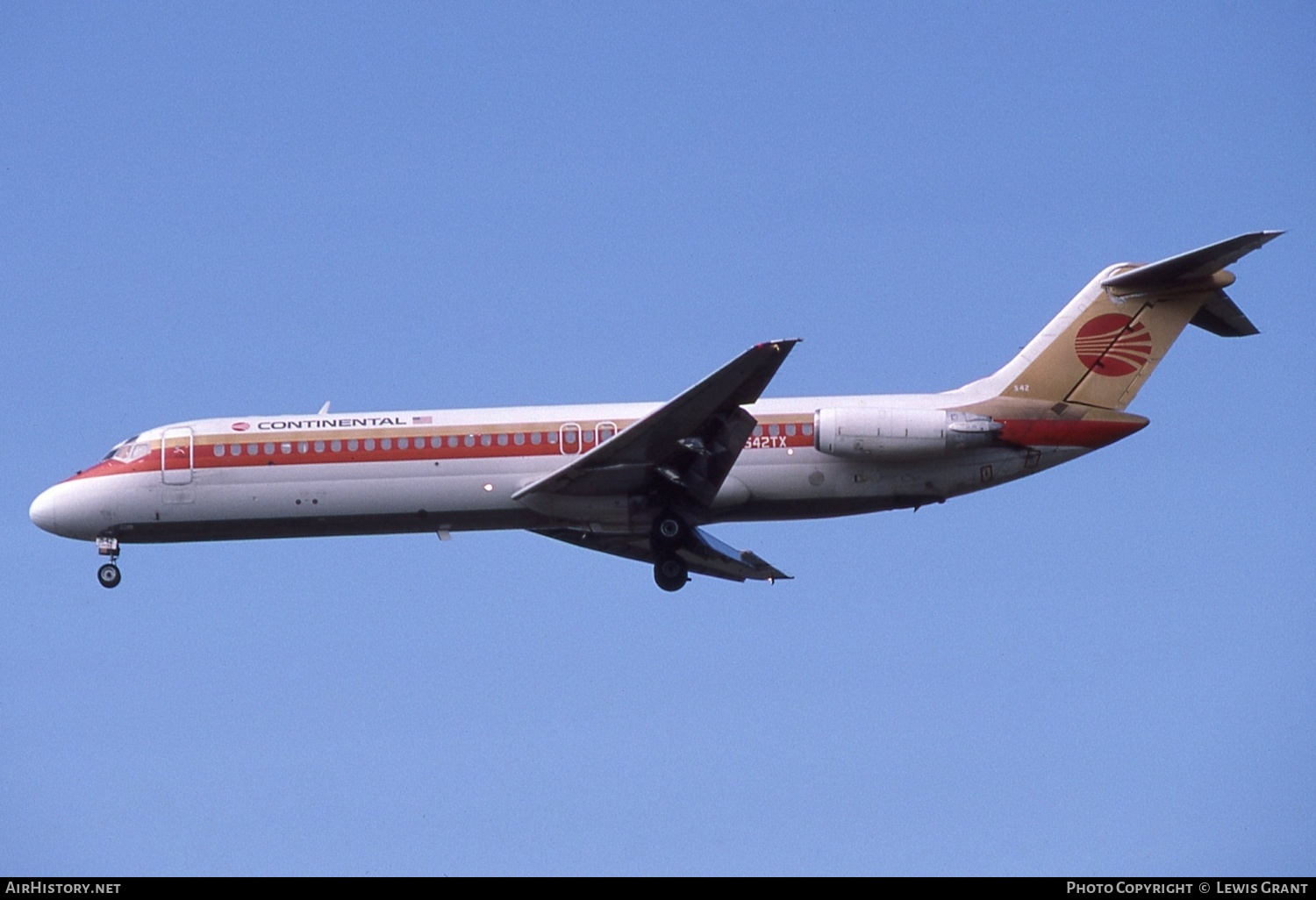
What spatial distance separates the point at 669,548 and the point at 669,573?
19.5 inches

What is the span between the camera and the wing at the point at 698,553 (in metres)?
31.1

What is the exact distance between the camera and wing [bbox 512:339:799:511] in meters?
27.2

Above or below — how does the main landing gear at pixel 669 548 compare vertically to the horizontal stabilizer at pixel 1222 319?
below

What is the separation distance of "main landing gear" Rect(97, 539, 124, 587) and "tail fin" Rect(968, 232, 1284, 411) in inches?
613

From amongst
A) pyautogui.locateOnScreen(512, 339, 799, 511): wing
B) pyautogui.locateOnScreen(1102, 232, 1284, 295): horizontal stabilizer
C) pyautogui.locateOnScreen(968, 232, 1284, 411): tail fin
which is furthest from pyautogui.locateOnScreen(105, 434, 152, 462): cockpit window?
pyautogui.locateOnScreen(1102, 232, 1284, 295): horizontal stabilizer

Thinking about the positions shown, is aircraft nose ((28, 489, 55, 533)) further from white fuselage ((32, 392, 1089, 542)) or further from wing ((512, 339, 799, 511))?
wing ((512, 339, 799, 511))

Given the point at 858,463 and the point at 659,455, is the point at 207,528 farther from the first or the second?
the point at 858,463

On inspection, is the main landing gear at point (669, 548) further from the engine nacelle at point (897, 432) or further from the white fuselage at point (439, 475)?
the engine nacelle at point (897, 432)

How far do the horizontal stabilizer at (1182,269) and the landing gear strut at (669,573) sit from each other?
8842 mm

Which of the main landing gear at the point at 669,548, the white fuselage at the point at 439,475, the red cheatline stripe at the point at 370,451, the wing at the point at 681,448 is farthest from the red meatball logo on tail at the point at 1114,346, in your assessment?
the main landing gear at the point at 669,548

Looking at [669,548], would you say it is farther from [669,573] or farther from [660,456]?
[660,456]

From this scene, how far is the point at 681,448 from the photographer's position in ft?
93.3

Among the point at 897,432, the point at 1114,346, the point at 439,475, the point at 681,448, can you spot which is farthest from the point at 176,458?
the point at 1114,346
